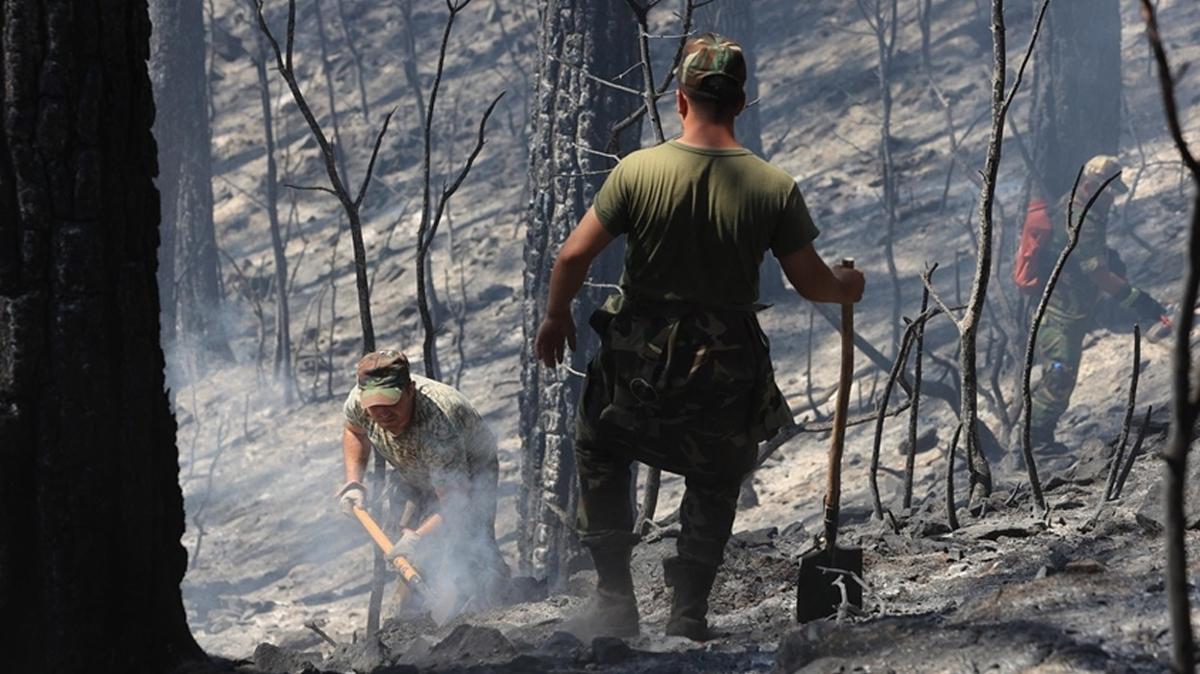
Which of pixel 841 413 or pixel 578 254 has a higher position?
pixel 578 254

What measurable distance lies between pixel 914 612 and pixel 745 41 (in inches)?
536

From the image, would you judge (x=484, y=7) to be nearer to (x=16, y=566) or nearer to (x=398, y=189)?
(x=398, y=189)

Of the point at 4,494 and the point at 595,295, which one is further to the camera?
the point at 595,295

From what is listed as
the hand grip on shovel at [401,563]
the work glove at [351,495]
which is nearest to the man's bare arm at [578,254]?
the hand grip on shovel at [401,563]

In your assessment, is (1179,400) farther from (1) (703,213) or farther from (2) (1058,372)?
(2) (1058,372)

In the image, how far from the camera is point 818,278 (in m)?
3.57

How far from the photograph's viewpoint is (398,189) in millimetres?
18484

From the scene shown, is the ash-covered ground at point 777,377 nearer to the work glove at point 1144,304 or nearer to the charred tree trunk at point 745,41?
the work glove at point 1144,304

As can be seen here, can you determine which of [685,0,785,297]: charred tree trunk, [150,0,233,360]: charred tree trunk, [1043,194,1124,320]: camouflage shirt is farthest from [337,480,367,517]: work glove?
[150,0,233,360]: charred tree trunk

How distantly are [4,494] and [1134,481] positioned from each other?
4.21 m

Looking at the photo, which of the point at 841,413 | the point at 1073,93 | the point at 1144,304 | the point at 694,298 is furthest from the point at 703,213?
the point at 1073,93

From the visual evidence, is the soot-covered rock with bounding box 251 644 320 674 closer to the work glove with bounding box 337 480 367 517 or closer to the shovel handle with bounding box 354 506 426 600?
the shovel handle with bounding box 354 506 426 600

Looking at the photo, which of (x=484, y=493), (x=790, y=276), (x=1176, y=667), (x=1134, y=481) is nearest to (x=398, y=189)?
(x=484, y=493)

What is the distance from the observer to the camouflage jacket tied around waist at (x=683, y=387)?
3.64 meters
